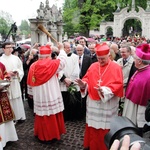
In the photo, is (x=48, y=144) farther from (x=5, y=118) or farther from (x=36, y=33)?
(x=36, y=33)

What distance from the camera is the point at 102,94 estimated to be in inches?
143

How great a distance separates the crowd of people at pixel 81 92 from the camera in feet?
11.5

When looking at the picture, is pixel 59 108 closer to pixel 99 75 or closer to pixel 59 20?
pixel 99 75

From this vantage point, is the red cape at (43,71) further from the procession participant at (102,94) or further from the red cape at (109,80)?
the red cape at (109,80)

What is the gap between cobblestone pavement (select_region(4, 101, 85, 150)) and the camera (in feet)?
14.5

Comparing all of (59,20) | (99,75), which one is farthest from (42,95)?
(59,20)

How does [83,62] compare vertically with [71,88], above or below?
above

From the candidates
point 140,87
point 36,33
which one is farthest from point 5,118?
point 36,33

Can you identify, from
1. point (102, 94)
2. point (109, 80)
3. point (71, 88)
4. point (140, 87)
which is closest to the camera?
point (140, 87)

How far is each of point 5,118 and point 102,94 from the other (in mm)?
2058

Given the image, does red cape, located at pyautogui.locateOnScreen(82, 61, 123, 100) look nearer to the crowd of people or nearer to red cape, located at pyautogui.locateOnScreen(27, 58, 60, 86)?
the crowd of people

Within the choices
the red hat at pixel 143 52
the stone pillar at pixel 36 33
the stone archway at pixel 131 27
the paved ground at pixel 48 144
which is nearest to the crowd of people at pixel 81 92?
the red hat at pixel 143 52

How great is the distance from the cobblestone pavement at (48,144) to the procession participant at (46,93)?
0.16m

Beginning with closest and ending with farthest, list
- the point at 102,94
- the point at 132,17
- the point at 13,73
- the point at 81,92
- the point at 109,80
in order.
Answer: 1. the point at 102,94
2. the point at 109,80
3. the point at 81,92
4. the point at 13,73
5. the point at 132,17
